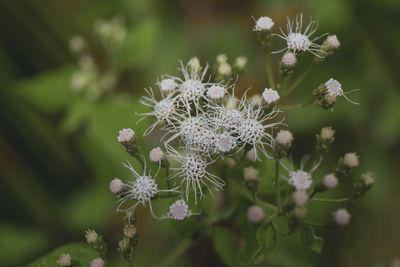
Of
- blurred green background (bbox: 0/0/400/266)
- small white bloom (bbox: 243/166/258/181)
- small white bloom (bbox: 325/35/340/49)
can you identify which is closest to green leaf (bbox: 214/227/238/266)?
small white bloom (bbox: 243/166/258/181)

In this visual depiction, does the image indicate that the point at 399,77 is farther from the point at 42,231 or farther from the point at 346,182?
the point at 42,231

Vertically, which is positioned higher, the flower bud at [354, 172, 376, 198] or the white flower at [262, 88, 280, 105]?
the white flower at [262, 88, 280, 105]

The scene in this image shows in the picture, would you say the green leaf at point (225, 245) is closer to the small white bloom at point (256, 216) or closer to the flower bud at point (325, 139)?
the small white bloom at point (256, 216)

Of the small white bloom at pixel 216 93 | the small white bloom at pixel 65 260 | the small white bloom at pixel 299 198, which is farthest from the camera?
the small white bloom at pixel 216 93

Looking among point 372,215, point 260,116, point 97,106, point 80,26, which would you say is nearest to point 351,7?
point 372,215

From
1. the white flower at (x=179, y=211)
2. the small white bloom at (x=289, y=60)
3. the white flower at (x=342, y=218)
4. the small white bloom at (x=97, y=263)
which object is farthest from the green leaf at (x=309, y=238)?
the small white bloom at (x=97, y=263)

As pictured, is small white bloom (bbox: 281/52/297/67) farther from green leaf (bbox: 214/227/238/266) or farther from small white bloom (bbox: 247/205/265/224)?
green leaf (bbox: 214/227/238/266)
